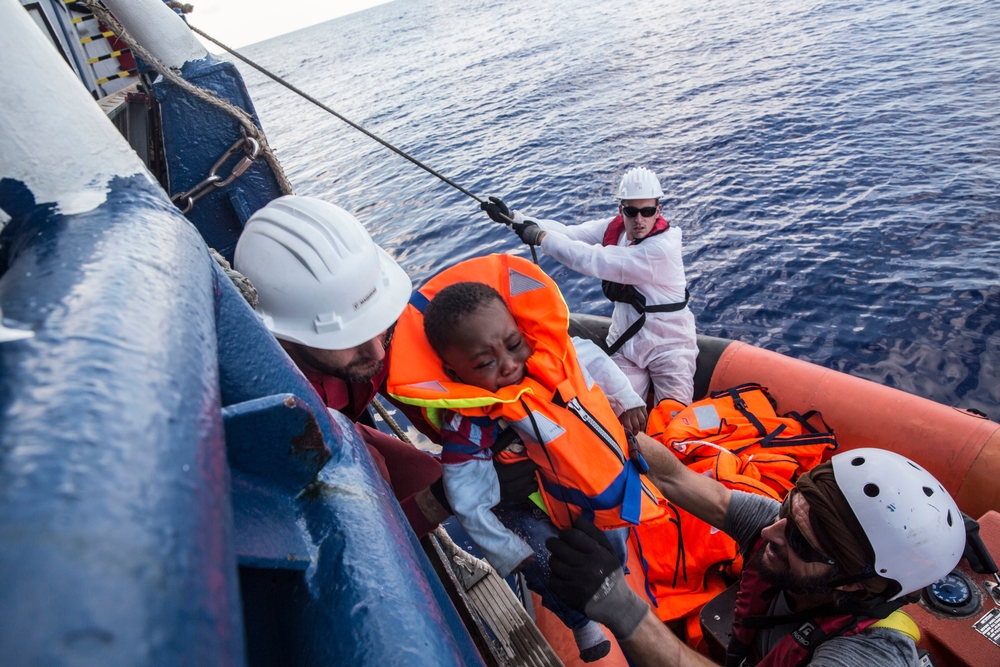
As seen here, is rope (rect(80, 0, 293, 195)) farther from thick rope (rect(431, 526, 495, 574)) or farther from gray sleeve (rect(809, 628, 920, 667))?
gray sleeve (rect(809, 628, 920, 667))

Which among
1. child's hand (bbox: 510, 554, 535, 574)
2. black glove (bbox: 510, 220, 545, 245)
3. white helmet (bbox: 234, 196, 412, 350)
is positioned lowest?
child's hand (bbox: 510, 554, 535, 574)

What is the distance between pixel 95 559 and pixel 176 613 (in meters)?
0.06

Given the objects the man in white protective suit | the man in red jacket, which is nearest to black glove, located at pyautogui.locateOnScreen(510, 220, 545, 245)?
the man in white protective suit

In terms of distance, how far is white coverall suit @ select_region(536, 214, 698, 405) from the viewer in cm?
466

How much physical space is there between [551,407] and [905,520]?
134 centimetres

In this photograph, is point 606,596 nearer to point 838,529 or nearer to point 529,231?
point 838,529

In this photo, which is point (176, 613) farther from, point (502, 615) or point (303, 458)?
point (502, 615)

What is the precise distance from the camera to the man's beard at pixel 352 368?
7.34 ft

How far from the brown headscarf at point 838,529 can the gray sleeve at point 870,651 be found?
0.14 metres

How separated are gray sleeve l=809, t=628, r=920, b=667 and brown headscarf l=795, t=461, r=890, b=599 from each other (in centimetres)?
14

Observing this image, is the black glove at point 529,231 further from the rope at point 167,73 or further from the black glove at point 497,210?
the rope at point 167,73

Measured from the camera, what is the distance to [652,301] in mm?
4812

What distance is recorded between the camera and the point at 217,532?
1.34 ft

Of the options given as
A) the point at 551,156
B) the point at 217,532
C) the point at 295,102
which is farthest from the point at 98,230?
the point at 295,102
